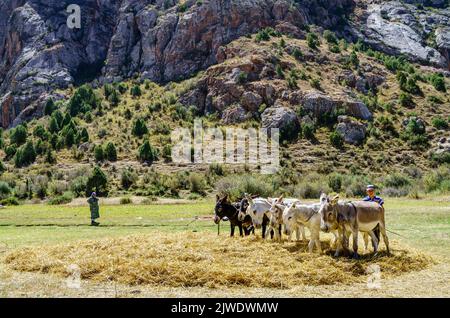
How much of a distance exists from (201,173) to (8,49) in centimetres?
8651

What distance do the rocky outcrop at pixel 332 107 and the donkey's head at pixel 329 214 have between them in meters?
69.9

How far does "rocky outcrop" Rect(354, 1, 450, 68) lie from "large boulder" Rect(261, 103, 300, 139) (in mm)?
41288

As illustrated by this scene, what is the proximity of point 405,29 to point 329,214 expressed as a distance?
11330 centimetres

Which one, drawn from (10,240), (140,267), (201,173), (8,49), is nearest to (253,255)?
(140,267)

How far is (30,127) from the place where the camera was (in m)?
97.2

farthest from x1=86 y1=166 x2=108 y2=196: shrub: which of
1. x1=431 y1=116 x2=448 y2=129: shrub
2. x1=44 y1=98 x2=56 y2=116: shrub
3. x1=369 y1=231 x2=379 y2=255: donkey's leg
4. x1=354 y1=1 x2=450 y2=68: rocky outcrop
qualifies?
x1=354 y1=1 x2=450 y2=68: rocky outcrop

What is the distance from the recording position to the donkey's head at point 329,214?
1362 centimetres

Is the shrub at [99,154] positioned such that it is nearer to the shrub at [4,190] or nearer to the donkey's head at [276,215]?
the shrub at [4,190]

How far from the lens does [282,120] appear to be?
266 ft

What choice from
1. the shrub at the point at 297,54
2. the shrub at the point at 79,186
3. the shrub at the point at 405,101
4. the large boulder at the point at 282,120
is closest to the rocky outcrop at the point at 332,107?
the large boulder at the point at 282,120

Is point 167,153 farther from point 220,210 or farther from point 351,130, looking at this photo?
point 220,210

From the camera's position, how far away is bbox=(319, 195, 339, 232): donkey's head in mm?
13625

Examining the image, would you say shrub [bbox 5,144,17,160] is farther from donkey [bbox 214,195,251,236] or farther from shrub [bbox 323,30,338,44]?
donkey [bbox 214,195,251,236]
